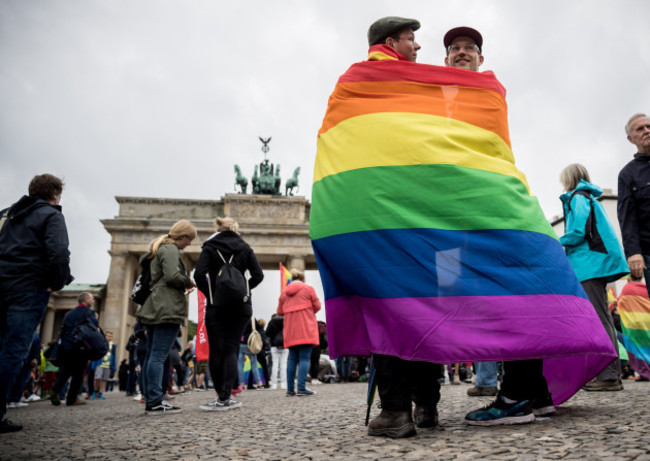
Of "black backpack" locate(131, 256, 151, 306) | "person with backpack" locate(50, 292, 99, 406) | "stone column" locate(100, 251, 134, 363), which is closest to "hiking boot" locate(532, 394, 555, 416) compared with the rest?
"black backpack" locate(131, 256, 151, 306)

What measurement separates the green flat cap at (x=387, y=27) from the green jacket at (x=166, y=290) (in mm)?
3182

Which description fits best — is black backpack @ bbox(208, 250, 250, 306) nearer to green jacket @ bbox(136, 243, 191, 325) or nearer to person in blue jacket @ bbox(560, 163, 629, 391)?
green jacket @ bbox(136, 243, 191, 325)

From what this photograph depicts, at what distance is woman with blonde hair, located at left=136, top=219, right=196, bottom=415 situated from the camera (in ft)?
17.7

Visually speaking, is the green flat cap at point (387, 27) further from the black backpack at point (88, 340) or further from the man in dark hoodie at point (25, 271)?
the black backpack at point (88, 340)

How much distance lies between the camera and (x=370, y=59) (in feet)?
10.3

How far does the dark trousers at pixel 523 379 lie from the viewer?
291 cm

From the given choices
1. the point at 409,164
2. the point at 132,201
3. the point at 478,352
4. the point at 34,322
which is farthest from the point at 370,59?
the point at 132,201

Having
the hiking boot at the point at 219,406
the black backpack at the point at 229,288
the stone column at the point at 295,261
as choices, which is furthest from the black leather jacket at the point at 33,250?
the stone column at the point at 295,261

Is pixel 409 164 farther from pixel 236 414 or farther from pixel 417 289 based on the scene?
pixel 236 414

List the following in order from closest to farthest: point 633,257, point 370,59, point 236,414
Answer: point 370,59 < point 633,257 < point 236,414

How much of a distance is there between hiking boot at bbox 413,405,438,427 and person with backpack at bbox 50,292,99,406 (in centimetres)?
709

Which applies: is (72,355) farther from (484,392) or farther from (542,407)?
(542,407)

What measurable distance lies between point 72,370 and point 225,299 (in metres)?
4.77

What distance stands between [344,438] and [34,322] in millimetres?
2784
